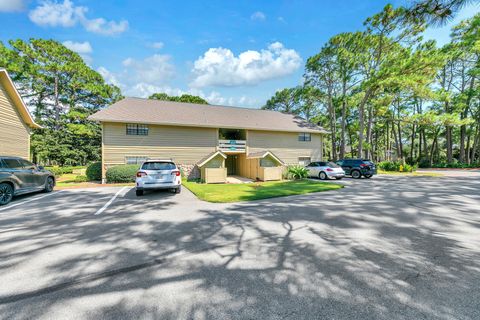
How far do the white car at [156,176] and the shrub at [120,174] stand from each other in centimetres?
615

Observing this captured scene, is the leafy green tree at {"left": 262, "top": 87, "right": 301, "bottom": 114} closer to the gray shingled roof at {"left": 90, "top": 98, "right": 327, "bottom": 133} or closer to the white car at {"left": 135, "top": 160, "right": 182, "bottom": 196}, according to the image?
the gray shingled roof at {"left": 90, "top": 98, "right": 327, "bottom": 133}

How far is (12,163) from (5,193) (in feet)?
4.21

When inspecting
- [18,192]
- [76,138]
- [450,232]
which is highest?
[76,138]

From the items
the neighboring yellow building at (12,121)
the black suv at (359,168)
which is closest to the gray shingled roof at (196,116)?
the neighboring yellow building at (12,121)

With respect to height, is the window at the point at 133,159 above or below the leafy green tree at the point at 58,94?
below

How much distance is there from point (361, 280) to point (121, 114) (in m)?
17.8

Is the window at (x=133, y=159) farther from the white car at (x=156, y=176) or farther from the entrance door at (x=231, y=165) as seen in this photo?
the entrance door at (x=231, y=165)

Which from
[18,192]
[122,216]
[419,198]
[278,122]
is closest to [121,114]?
[18,192]

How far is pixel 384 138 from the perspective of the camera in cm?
4219

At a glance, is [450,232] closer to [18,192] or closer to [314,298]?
[314,298]

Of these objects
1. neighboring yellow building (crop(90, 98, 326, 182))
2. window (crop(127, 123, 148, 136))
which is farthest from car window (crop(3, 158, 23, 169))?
window (crop(127, 123, 148, 136))

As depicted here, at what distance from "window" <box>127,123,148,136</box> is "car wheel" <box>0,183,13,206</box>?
353 inches

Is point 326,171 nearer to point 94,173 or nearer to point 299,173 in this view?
point 299,173

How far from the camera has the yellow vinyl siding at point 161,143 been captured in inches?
605
